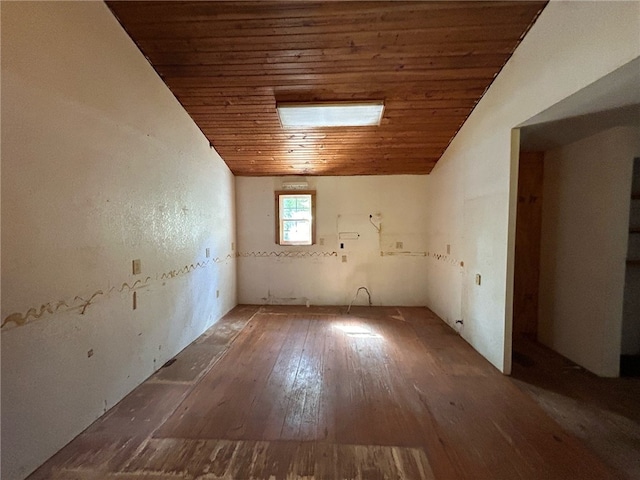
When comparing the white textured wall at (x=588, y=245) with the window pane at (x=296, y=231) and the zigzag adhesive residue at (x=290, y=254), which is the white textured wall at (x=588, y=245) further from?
the window pane at (x=296, y=231)

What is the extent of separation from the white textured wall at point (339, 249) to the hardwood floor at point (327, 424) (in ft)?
6.15

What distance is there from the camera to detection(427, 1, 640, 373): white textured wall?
158 centimetres

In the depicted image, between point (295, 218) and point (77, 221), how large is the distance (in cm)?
344

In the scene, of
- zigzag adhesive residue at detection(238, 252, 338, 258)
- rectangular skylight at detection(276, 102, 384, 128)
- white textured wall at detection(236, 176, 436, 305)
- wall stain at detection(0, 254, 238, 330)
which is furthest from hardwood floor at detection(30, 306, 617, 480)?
rectangular skylight at detection(276, 102, 384, 128)

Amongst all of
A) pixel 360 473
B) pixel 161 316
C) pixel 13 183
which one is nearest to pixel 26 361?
pixel 13 183

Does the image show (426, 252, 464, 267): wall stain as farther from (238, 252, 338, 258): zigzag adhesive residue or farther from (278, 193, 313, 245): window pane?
(278, 193, 313, 245): window pane

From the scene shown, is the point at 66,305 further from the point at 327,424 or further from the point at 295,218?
the point at 295,218

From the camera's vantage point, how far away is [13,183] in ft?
4.69

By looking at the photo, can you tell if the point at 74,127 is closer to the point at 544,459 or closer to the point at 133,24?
the point at 133,24

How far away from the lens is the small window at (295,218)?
496 centimetres

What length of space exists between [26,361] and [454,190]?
4.32m

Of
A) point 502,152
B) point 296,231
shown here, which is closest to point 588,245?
point 502,152

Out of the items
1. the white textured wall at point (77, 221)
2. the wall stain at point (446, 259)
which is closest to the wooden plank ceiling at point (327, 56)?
the white textured wall at point (77, 221)

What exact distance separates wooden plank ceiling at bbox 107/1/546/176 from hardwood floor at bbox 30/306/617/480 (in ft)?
8.97
